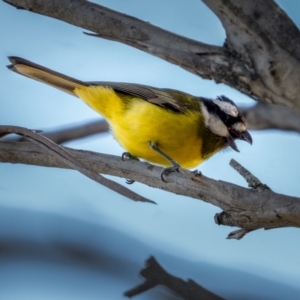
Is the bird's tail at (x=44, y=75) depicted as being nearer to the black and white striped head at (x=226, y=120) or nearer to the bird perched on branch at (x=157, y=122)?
the bird perched on branch at (x=157, y=122)

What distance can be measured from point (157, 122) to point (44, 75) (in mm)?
357

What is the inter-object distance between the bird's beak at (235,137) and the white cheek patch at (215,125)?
0.05 ft

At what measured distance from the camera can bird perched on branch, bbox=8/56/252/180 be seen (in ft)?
5.75

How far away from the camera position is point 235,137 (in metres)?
1.88

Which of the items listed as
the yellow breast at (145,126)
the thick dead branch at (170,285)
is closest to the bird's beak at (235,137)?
the yellow breast at (145,126)

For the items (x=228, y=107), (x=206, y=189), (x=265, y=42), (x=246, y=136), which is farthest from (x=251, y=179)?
(x=228, y=107)

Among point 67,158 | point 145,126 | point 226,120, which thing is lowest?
point 67,158

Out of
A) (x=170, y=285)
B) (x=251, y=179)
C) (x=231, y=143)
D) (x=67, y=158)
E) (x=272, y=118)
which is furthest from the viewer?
(x=231, y=143)

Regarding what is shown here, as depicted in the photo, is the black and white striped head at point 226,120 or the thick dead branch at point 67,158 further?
the black and white striped head at point 226,120

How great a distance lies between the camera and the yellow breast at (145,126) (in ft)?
5.76

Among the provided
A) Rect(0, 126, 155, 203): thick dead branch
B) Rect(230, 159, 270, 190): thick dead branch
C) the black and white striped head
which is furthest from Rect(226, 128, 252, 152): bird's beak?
Rect(0, 126, 155, 203): thick dead branch

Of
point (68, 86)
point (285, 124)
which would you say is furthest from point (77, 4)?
point (285, 124)

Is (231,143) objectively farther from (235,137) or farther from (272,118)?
(272,118)

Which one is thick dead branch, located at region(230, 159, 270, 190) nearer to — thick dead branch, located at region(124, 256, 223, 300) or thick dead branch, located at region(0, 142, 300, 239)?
thick dead branch, located at region(0, 142, 300, 239)
